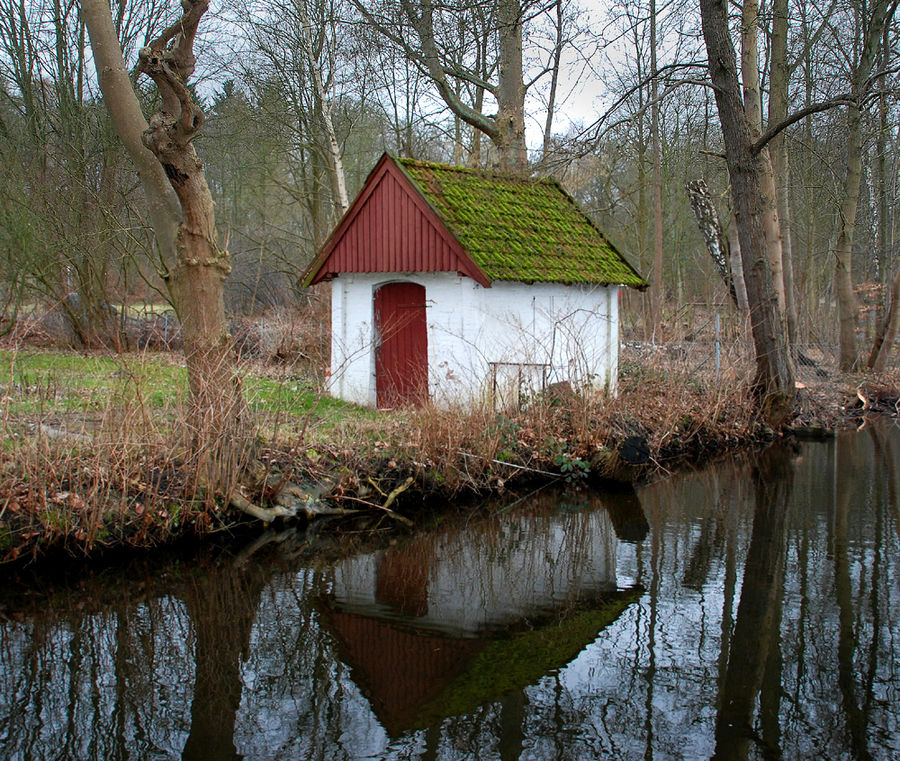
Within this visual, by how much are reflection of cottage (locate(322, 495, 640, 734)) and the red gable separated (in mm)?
4163

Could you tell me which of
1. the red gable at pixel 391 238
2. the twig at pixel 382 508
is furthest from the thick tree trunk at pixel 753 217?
the twig at pixel 382 508

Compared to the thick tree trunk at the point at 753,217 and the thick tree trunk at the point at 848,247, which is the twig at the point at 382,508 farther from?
the thick tree trunk at the point at 848,247

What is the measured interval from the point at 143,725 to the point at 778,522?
7.09 metres

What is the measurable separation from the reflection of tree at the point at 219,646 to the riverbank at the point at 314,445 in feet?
3.09

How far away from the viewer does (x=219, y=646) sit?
642cm

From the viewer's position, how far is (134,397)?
8.26 m

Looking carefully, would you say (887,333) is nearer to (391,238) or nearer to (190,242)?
(391,238)

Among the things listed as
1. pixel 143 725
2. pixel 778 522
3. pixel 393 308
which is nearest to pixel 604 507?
pixel 778 522

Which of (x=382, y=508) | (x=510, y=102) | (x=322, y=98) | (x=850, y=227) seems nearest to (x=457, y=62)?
(x=510, y=102)

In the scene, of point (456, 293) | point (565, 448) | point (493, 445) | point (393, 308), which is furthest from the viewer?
point (393, 308)

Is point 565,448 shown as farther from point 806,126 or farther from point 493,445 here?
point 806,126

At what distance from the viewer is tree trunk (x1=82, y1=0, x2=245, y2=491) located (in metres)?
7.85

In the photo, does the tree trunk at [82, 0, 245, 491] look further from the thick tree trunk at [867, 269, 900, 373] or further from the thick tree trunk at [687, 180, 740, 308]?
the thick tree trunk at [867, 269, 900, 373]

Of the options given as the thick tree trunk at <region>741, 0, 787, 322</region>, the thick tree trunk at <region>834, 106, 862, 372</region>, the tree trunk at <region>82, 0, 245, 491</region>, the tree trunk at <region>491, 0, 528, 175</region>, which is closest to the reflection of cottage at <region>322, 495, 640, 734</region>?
the tree trunk at <region>82, 0, 245, 491</region>
